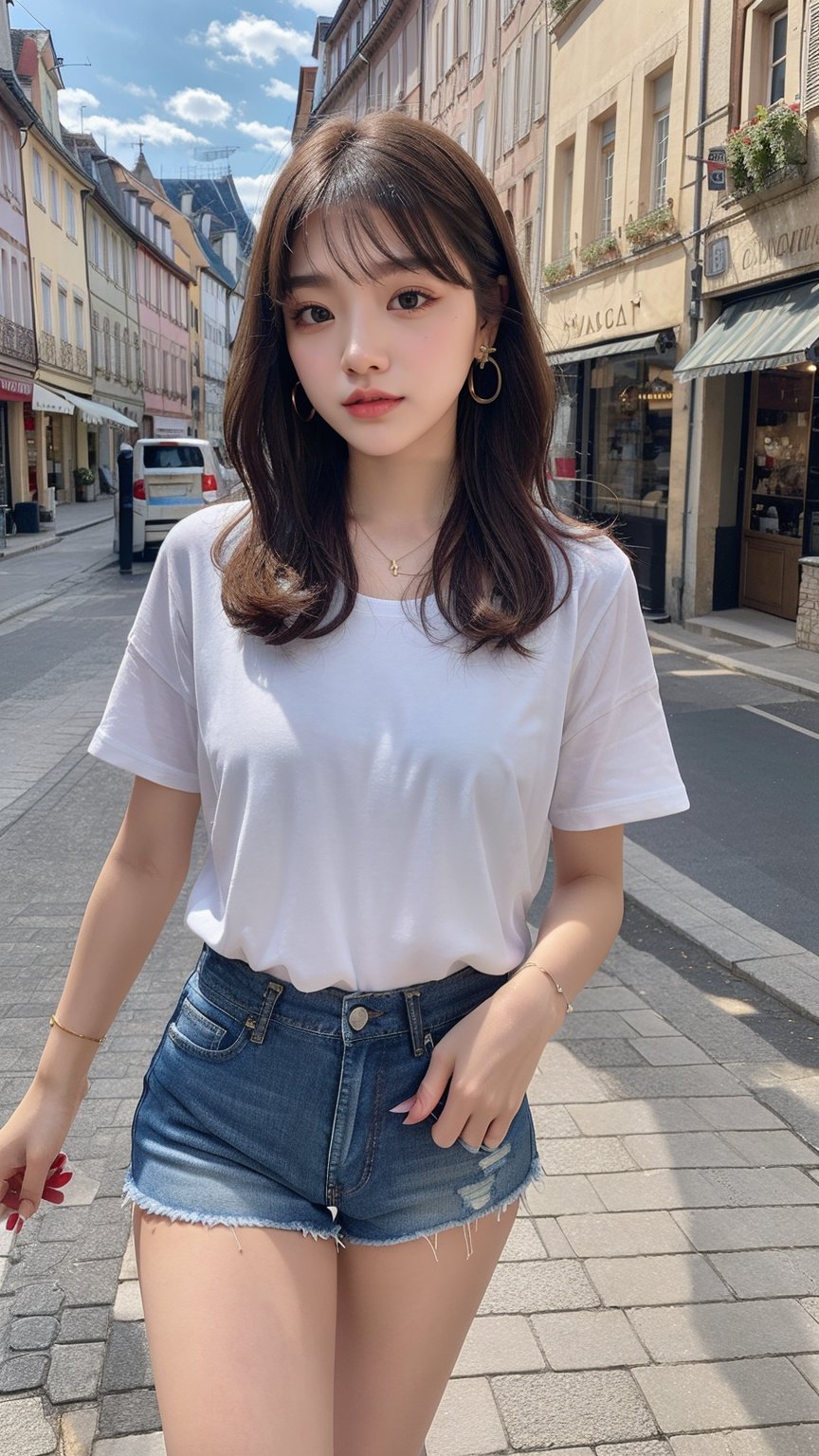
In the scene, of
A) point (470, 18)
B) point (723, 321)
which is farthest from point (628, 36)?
point (470, 18)

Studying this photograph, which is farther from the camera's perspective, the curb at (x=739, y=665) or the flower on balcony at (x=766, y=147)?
the flower on balcony at (x=766, y=147)

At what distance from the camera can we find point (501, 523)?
1.59m

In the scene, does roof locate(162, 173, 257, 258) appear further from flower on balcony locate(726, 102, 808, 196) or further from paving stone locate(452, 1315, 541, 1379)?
paving stone locate(452, 1315, 541, 1379)

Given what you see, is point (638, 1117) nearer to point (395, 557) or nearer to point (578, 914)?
Answer: point (578, 914)

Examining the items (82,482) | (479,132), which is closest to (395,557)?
(479,132)

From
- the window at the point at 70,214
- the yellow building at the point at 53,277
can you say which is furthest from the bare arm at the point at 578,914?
the window at the point at 70,214

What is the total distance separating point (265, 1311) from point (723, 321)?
48.9ft

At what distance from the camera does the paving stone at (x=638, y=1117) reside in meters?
3.38

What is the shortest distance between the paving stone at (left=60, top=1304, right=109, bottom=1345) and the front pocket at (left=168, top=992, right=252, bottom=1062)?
131 centimetres

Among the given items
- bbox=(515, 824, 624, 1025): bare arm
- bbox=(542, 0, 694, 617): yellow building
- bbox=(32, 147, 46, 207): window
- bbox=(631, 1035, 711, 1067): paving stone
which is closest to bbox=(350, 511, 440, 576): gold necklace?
bbox=(515, 824, 624, 1025): bare arm

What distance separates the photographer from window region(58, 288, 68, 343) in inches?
1481

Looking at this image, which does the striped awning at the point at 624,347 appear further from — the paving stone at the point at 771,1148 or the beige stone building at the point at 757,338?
the paving stone at the point at 771,1148

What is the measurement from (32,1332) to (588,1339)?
1.05 meters

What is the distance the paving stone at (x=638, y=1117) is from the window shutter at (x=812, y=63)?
11.6m
